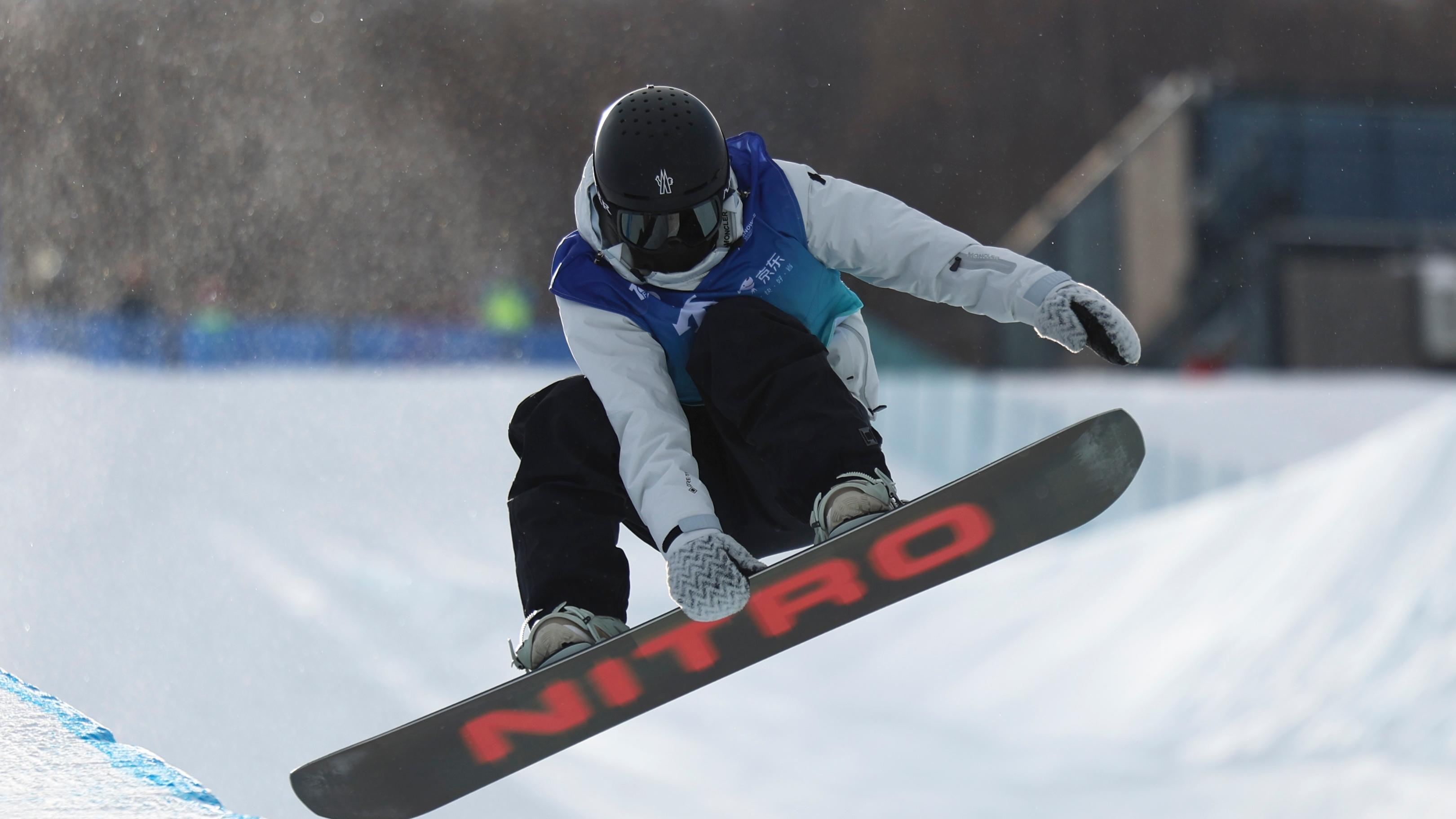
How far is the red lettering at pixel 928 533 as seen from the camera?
7.36 ft

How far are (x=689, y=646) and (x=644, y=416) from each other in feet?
1.40

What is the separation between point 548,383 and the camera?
401 inches

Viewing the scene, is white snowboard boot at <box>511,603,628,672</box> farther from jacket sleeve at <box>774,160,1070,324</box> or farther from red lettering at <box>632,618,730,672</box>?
jacket sleeve at <box>774,160,1070,324</box>

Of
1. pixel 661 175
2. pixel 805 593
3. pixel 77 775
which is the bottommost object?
pixel 77 775

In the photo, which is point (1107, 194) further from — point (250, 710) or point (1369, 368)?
point (250, 710)

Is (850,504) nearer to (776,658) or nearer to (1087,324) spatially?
(1087,324)

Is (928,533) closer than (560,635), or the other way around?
(928,533)

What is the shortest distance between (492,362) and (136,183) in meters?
5.02

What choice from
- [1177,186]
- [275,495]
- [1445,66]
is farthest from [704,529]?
[1445,66]

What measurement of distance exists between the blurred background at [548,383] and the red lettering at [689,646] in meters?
2.07

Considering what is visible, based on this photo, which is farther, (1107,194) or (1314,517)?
(1107,194)

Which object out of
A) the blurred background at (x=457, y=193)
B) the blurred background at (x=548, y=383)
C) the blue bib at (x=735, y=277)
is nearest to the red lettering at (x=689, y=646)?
the blue bib at (x=735, y=277)

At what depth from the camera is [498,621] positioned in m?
6.88

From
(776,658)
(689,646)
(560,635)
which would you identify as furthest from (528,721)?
(776,658)
